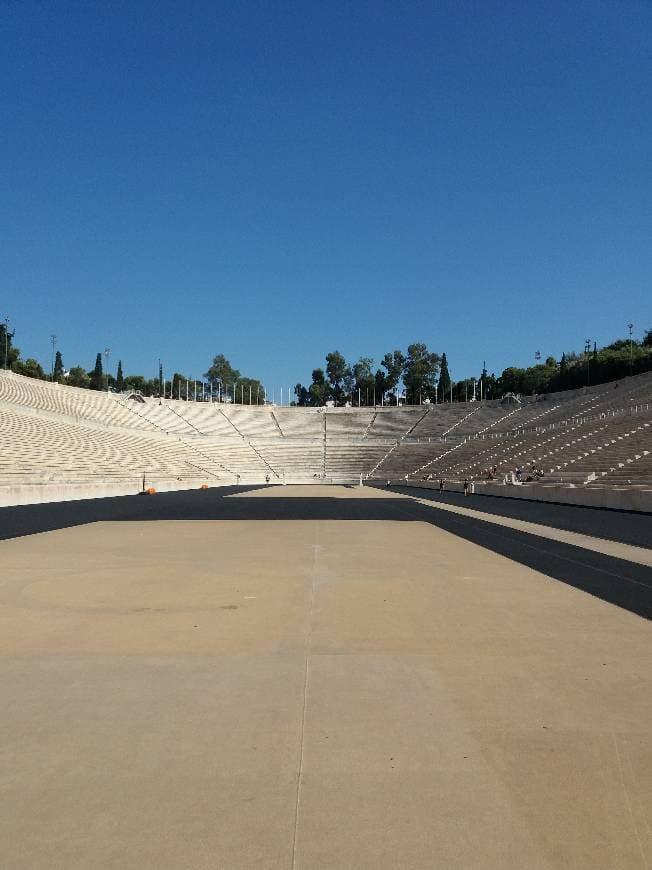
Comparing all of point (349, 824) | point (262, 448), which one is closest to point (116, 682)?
point (349, 824)

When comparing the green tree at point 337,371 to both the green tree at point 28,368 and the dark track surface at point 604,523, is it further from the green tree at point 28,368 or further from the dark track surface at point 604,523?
the dark track surface at point 604,523

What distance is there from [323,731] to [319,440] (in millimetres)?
90966

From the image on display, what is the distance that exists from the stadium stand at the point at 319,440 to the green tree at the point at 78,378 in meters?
50.5

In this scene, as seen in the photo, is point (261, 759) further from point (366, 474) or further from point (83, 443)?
point (366, 474)

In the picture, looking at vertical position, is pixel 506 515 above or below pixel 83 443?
Answer: below

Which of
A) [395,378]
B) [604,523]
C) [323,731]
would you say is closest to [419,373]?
[395,378]

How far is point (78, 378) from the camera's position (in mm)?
146375

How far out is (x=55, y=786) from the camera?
3.30 meters

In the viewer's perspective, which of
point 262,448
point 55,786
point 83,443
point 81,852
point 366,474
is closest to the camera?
point 81,852

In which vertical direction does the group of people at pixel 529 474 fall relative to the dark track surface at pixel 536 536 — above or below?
above

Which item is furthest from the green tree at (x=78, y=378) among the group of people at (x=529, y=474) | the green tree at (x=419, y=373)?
the group of people at (x=529, y=474)

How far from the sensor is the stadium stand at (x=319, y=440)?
144 feet

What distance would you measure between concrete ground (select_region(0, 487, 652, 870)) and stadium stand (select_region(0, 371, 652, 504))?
26.2 meters

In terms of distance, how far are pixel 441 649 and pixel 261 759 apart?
2.69 metres
